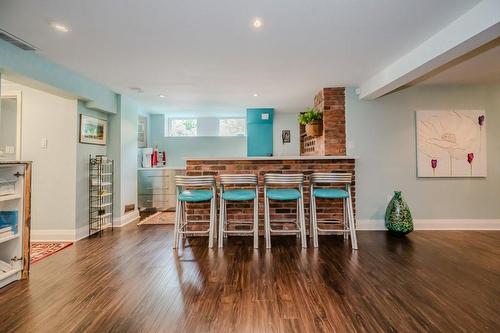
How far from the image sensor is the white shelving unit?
2.11 metres

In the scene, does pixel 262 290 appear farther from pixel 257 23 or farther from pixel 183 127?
pixel 183 127

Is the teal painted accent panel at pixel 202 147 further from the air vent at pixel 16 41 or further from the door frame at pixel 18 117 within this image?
the air vent at pixel 16 41

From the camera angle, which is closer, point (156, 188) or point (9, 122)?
point (9, 122)

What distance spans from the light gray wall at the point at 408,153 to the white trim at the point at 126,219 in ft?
12.9

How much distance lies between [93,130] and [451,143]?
556cm

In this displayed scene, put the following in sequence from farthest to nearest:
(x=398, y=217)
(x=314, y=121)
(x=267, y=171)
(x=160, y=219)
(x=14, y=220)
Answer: (x=160, y=219), (x=314, y=121), (x=267, y=171), (x=398, y=217), (x=14, y=220)

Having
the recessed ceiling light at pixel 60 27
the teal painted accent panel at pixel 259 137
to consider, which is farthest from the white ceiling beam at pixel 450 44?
the recessed ceiling light at pixel 60 27

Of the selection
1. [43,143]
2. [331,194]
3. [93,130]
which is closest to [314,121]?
[331,194]

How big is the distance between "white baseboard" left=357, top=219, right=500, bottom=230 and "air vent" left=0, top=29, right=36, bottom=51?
4583 millimetres

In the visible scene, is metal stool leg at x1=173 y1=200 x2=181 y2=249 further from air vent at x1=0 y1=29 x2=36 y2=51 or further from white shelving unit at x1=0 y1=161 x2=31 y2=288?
air vent at x1=0 y1=29 x2=36 y2=51

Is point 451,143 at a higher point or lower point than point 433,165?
higher

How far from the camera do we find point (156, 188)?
5.15 metres

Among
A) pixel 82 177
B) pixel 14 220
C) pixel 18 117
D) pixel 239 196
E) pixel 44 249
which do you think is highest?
pixel 18 117

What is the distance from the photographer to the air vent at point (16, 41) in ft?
7.04
